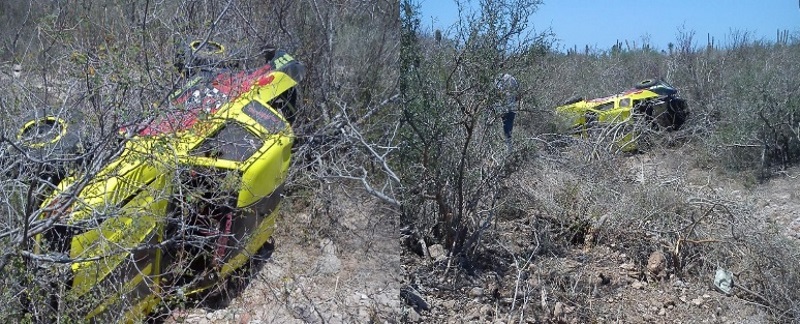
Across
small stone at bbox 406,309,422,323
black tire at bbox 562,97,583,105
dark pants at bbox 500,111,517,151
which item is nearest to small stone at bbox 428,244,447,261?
small stone at bbox 406,309,422,323

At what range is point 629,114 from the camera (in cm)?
1019

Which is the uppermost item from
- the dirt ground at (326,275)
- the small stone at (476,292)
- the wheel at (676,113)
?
the wheel at (676,113)

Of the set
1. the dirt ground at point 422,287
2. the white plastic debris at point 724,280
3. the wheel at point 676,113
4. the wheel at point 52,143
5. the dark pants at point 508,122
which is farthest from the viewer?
the wheel at point 676,113

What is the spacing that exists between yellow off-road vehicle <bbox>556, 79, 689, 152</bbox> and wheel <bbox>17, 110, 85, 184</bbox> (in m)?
5.94

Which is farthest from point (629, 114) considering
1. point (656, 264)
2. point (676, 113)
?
point (656, 264)

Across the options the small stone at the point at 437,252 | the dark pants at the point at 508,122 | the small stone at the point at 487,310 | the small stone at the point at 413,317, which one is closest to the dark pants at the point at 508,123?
the dark pants at the point at 508,122

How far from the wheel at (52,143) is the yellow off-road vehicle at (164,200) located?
1 cm

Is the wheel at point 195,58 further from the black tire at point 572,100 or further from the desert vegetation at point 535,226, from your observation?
the black tire at point 572,100

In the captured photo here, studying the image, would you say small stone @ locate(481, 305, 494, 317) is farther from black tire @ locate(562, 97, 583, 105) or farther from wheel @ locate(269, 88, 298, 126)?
black tire @ locate(562, 97, 583, 105)

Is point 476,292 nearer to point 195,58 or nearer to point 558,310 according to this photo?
point 558,310

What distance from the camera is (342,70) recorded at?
784 cm

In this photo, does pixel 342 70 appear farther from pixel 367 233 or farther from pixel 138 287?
pixel 138 287

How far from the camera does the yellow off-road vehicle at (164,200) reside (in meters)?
3.79

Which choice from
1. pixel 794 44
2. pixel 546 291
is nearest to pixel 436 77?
pixel 546 291
